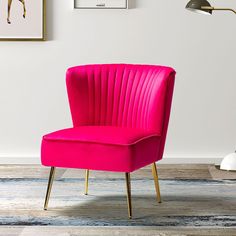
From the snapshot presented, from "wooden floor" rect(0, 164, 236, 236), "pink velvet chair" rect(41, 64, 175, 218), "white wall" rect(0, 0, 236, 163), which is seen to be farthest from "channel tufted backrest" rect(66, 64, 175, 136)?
"white wall" rect(0, 0, 236, 163)

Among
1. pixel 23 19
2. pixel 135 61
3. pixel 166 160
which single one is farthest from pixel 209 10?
pixel 23 19

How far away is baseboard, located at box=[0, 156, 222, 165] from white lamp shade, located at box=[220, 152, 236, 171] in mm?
259

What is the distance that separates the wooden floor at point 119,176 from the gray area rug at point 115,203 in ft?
0.25

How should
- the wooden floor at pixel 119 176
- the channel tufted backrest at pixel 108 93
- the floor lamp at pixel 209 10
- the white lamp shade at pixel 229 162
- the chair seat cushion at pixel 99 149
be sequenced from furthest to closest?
the white lamp shade at pixel 229 162 < the floor lamp at pixel 209 10 < the channel tufted backrest at pixel 108 93 < the chair seat cushion at pixel 99 149 < the wooden floor at pixel 119 176

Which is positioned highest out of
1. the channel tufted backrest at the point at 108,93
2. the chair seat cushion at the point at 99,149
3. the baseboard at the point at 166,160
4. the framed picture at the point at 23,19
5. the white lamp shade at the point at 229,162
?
the framed picture at the point at 23,19

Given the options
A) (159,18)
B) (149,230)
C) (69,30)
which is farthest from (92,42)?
(149,230)

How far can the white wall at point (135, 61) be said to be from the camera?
475 cm

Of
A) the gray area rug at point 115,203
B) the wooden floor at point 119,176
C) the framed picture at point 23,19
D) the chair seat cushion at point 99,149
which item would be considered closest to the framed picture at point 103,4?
the framed picture at point 23,19

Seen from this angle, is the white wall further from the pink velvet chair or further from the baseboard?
the pink velvet chair

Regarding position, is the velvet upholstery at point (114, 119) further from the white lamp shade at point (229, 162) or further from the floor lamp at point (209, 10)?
the white lamp shade at point (229, 162)

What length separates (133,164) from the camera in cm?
314

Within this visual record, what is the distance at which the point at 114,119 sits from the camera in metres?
3.70

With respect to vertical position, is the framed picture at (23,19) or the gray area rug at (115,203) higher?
the framed picture at (23,19)

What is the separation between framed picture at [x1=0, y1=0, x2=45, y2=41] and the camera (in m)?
4.71
